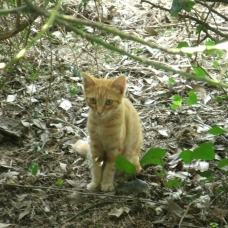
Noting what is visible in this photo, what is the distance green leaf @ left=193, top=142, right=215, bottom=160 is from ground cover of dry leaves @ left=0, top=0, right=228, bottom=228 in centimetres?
42

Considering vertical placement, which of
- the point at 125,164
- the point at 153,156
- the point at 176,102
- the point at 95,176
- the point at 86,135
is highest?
the point at 153,156

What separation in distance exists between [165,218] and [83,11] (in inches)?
177

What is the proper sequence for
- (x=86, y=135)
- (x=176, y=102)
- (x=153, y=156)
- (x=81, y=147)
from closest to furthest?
(x=153, y=156) → (x=81, y=147) → (x=86, y=135) → (x=176, y=102)

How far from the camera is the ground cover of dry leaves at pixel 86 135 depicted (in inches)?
134

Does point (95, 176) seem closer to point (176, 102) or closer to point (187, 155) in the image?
point (187, 155)

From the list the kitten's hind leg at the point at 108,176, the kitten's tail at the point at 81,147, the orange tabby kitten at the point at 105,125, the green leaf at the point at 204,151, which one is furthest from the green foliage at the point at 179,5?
the kitten's tail at the point at 81,147

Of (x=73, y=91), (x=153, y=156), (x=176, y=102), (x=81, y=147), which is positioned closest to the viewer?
(x=153, y=156)

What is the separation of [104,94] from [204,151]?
3.81ft

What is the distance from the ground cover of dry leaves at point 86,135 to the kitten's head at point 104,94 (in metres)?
0.52

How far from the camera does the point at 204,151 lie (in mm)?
2953

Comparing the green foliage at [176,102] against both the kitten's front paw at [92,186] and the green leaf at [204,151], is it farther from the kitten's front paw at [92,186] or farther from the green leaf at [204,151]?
the green leaf at [204,151]

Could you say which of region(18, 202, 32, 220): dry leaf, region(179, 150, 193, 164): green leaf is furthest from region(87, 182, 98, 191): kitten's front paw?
region(179, 150, 193, 164): green leaf

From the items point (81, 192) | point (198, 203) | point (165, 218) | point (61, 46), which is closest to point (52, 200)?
point (81, 192)

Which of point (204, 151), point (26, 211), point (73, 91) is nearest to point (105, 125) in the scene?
point (26, 211)
